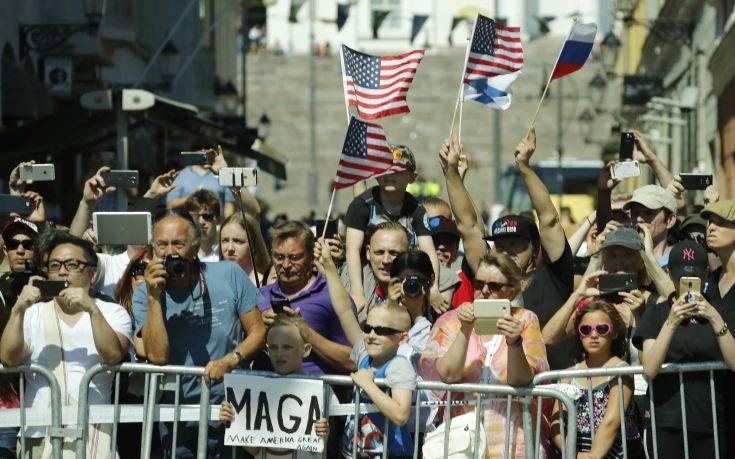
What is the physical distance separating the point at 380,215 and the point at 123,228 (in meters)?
1.97

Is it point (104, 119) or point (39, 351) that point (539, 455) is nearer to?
point (39, 351)

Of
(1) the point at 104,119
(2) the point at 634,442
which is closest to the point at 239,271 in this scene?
(2) the point at 634,442

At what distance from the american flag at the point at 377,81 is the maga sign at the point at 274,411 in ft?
8.88

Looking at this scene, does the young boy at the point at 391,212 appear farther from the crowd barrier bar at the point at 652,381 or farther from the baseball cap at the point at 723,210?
the crowd barrier bar at the point at 652,381

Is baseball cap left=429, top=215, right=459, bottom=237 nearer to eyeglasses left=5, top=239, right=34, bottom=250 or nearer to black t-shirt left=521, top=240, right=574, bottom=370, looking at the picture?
black t-shirt left=521, top=240, right=574, bottom=370

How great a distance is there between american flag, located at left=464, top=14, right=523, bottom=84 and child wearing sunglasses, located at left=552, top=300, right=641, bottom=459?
243 centimetres

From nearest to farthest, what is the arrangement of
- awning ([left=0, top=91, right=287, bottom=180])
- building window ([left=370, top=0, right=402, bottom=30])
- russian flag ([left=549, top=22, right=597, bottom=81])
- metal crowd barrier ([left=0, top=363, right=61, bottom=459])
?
metal crowd barrier ([left=0, top=363, right=61, bottom=459]), russian flag ([left=549, top=22, right=597, bottom=81]), awning ([left=0, top=91, right=287, bottom=180]), building window ([left=370, top=0, right=402, bottom=30])

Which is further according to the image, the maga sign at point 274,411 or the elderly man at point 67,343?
the elderly man at point 67,343

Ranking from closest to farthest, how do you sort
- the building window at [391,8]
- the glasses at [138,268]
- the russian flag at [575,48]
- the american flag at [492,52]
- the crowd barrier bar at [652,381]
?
the crowd barrier bar at [652,381]
the glasses at [138,268]
the russian flag at [575,48]
the american flag at [492,52]
the building window at [391,8]

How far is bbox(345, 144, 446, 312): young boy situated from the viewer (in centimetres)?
951

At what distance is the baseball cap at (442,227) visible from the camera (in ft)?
31.7

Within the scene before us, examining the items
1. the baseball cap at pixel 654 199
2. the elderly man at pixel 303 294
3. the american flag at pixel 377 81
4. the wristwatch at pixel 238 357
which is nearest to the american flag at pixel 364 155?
the american flag at pixel 377 81

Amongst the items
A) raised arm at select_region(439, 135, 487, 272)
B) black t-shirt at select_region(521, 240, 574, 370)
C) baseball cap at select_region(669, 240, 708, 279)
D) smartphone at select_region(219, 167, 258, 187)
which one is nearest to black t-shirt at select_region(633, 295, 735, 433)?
baseball cap at select_region(669, 240, 708, 279)

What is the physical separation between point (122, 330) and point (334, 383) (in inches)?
45.2
